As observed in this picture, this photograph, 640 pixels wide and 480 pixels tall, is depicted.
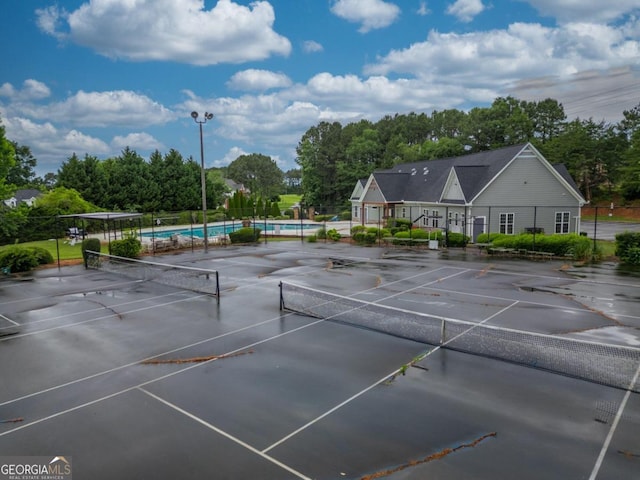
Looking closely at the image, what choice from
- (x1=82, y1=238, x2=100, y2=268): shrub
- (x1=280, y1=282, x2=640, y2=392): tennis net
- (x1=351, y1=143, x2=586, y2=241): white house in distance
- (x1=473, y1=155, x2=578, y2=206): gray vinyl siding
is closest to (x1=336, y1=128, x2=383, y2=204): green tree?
(x1=351, y1=143, x2=586, y2=241): white house in distance

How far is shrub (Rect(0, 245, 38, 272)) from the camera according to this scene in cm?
2184

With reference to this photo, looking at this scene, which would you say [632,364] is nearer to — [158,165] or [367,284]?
[367,284]

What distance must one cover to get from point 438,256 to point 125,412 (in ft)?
68.6

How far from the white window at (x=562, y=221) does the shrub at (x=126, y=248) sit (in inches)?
1164

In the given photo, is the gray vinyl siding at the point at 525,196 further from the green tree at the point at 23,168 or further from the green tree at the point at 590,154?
the green tree at the point at 23,168

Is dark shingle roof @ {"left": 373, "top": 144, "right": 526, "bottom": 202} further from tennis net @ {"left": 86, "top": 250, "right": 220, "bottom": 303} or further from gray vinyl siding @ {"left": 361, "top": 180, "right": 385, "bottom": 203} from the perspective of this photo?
tennis net @ {"left": 86, "top": 250, "right": 220, "bottom": 303}

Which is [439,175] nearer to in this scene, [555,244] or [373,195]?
[373,195]

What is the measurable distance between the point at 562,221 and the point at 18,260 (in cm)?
3526

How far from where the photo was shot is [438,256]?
84.0ft

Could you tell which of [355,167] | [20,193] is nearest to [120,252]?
[355,167]

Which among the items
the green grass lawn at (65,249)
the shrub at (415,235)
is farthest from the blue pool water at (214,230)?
the shrub at (415,235)

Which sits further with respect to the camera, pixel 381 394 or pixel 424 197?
pixel 424 197

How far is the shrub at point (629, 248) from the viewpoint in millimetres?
22000

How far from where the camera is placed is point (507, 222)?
3359 cm
